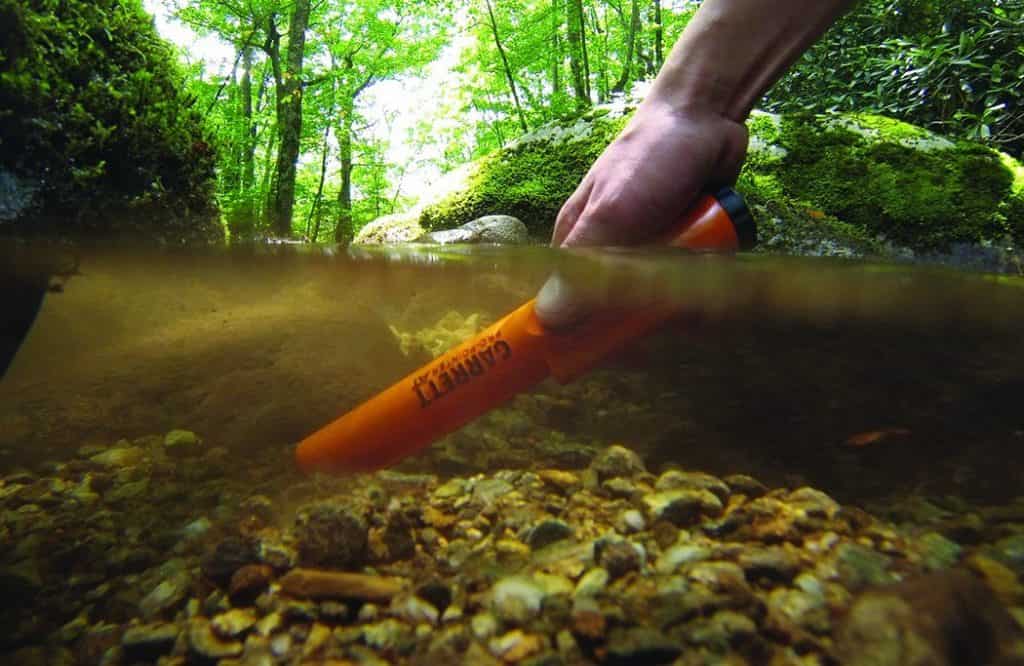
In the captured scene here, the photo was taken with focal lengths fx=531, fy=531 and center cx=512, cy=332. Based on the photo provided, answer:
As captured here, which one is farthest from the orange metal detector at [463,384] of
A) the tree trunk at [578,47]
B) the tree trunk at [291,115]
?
the tree trunk at [291,115]

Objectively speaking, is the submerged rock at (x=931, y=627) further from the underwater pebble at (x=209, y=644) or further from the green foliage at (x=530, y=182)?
the green foliage at (x=530, y=182)

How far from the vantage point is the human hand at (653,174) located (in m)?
1.56

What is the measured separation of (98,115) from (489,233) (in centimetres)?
262

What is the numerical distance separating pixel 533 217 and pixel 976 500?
4505 millimetres

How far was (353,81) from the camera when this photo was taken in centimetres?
1140

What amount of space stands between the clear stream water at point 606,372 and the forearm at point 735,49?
540 mm

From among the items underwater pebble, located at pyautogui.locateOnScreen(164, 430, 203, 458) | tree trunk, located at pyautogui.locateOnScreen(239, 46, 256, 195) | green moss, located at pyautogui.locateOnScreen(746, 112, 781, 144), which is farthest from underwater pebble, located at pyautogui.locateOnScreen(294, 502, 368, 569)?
tree trunk, located at pyautogui.locateOnScreen(239, 46, 256, 195)

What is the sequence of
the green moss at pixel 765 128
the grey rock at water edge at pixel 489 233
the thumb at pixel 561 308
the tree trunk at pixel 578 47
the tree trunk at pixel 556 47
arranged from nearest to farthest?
1. the thumb at pixel 561 308
2. the grey rock at water edge at pixel 489 233
3. the green moss at pixel 765 128
4. the tree trunk at pixel 578 47
5. the tree trunk at pixel 556 47

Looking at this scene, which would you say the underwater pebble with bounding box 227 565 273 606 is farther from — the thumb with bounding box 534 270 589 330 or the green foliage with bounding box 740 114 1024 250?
the green foliage with bounding box 740 114 1024 250

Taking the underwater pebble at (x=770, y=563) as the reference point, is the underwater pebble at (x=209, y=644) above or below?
above

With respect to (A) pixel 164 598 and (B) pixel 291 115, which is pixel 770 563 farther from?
(B) pixel 291 115

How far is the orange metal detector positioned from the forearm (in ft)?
2.74

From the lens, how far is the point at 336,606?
622 mm

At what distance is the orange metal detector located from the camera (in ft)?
3.32
